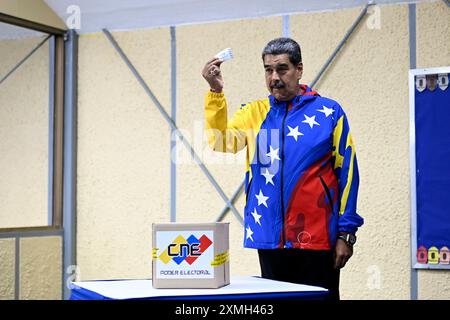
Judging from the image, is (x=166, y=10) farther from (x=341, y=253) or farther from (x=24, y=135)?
(x=341, y=253)

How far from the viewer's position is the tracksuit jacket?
2.32m

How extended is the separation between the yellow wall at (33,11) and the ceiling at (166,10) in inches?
1.4

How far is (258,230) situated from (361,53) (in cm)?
182

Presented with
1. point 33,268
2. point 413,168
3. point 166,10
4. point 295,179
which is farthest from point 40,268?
Result: point 295,179

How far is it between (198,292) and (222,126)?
2.43ft

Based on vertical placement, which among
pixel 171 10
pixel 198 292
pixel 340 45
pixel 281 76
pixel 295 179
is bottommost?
pixel 198 292

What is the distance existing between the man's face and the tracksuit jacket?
0.14ft

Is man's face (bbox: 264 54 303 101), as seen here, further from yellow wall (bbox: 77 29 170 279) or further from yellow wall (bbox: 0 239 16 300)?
yellow wall (bbox: 0 239 16 300)

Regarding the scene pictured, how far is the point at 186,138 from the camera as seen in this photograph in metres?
4.31

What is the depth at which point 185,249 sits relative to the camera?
187cm

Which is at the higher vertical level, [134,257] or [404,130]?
[404,130]

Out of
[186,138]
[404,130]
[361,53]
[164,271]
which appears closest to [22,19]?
[186,138]

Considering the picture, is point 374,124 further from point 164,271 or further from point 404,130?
point 164,271
